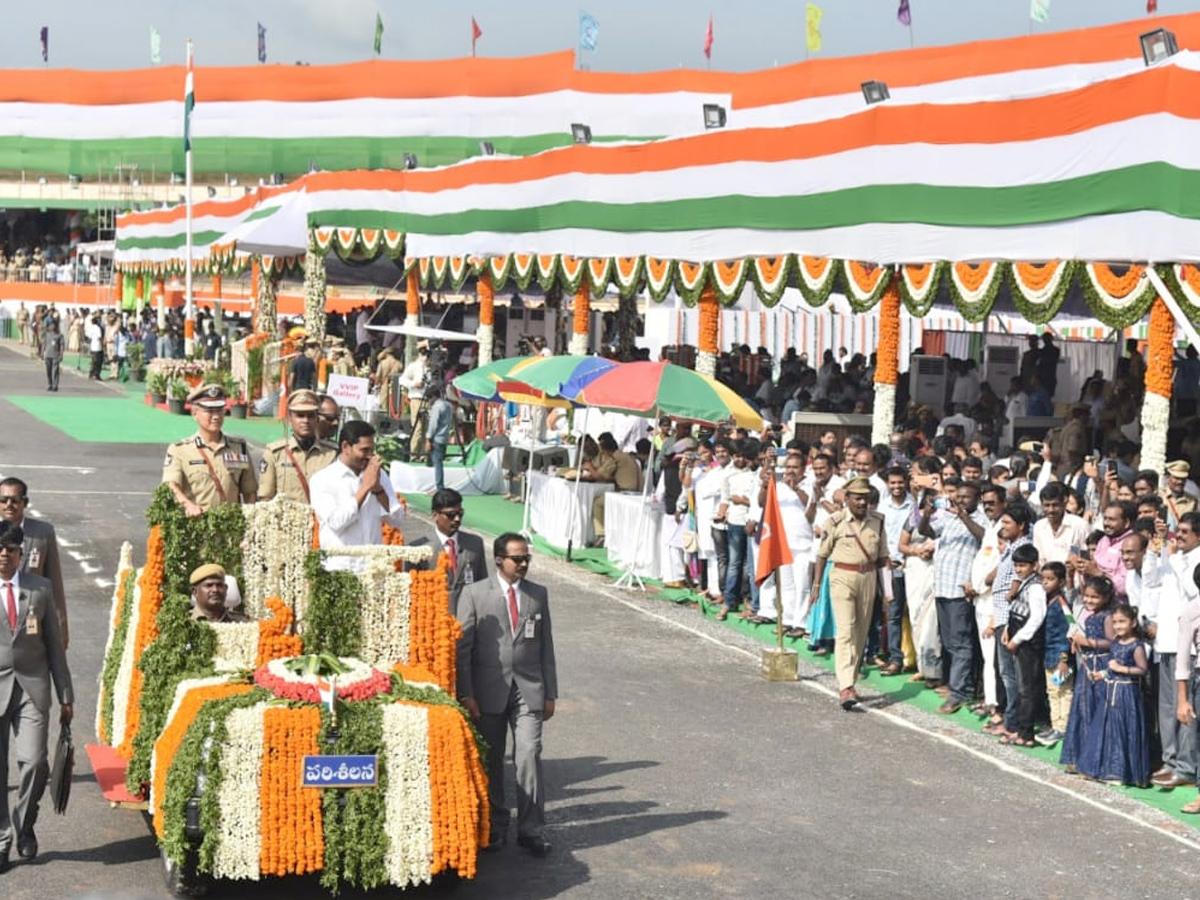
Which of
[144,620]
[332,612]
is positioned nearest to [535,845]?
[332,612]

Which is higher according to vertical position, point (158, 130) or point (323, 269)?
point (158, 130)

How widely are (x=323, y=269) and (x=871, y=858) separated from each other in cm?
3355

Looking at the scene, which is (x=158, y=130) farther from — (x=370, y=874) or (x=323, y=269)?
(x=370, y=874)

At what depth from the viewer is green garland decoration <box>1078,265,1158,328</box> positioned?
18.2 m

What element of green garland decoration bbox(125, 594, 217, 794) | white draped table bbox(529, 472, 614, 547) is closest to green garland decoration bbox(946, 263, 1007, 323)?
white draped table bbox(529, 472, 614, 547)

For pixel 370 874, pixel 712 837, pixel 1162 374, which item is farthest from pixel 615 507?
pixel 370 874

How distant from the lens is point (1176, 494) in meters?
15.8

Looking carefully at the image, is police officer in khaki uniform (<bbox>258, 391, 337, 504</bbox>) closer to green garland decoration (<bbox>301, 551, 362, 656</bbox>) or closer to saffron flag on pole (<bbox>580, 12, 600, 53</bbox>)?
green garland decoration (<bbox>301, 551, 362, 656</bbox>)

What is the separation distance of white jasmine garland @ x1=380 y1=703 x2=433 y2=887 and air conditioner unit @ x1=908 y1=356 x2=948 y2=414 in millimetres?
19202

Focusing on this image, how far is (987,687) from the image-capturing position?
1534 centimetres

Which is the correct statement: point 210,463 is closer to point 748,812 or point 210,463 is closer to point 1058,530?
point 748,812

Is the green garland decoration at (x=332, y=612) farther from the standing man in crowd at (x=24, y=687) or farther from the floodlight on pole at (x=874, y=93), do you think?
the floodlight on pole at (x=874, y=93)

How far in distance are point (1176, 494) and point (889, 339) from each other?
23.4 feet

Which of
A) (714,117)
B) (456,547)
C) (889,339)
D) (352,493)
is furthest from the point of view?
(714,117)
